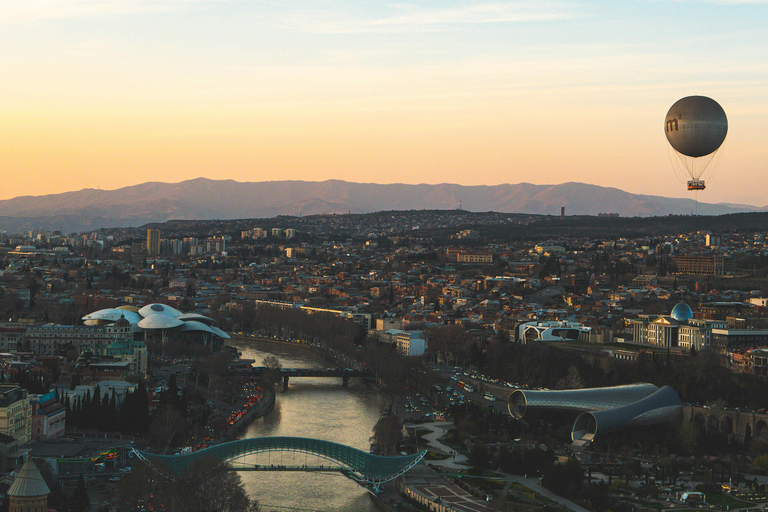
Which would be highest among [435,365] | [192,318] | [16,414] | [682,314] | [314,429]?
[682,314]

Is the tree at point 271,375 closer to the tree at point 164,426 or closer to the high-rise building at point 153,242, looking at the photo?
the tree at point 164,426

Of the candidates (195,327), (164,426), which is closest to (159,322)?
(195,327)

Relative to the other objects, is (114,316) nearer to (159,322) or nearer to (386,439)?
(159,322)

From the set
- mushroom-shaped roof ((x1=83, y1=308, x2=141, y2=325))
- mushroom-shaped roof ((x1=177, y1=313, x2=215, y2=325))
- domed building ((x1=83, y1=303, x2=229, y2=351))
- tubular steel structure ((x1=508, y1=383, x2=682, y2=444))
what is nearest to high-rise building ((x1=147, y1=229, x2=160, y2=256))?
mushroom-shaped roof ((x1=177, y1=313, x2=215, y2=325))

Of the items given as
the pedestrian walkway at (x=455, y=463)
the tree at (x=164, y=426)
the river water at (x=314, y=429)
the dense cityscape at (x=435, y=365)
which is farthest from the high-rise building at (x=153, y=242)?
the tree at (x=164, y=426)

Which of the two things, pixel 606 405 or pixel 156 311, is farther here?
pixel 156 311

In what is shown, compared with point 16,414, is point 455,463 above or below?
below

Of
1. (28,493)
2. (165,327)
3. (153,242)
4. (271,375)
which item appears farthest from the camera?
(153,242)

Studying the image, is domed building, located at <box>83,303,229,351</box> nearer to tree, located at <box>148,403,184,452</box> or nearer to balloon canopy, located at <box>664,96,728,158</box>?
tree, located at <box>148,403,184,452</box>
